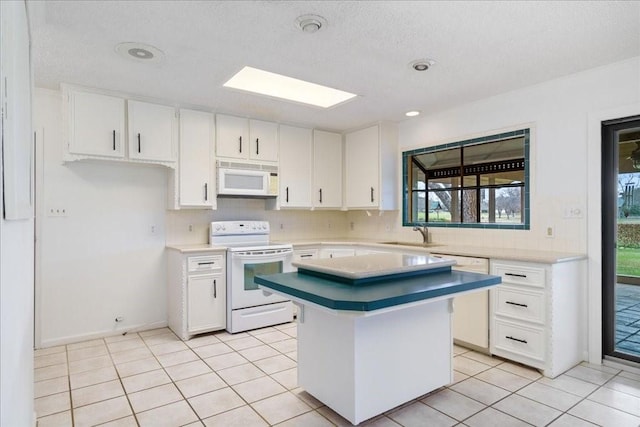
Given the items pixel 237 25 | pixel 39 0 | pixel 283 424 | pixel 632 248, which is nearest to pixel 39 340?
pixel 283 424

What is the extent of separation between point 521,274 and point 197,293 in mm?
2969

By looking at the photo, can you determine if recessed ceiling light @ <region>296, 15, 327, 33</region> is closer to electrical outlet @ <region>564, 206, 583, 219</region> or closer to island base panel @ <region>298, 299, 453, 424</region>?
island base panel @ <region>298, 299, 453, 424</region>

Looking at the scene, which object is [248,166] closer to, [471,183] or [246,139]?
[246,139]

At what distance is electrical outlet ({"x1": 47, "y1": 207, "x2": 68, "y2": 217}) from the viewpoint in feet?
11.5

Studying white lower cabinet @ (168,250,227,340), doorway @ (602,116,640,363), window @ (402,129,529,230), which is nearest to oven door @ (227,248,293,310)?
white lower cabinet @ (168,250,227,340)

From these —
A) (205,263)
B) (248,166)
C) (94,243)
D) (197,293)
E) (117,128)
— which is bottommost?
(197,293)

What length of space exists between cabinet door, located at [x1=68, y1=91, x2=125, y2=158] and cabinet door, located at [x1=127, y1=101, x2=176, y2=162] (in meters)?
0.10

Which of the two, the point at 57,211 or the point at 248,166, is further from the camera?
the point at 248,166

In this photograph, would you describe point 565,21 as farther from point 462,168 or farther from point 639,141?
point 462,168

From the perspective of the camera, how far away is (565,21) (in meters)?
2.30

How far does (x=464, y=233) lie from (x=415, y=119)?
4.94ft

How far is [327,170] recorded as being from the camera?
5.07m

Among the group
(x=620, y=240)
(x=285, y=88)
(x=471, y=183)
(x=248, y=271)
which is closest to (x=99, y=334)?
(x=248, y=271)

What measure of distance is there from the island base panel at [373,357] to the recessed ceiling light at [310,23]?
169 cm
